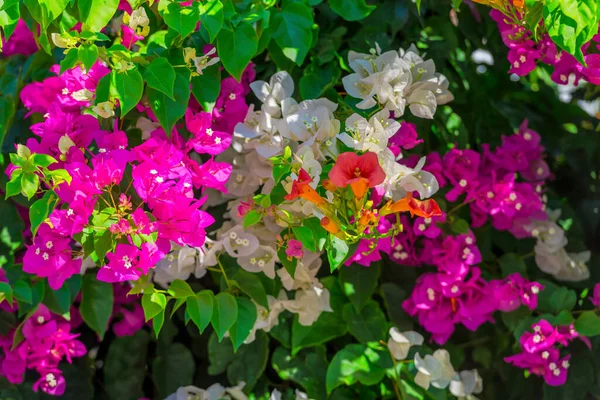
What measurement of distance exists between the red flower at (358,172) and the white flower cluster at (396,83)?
0.55ft

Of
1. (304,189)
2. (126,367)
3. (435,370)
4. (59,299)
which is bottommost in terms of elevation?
(126,367)

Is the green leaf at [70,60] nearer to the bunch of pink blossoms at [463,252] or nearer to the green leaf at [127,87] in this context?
the green leaf at [127,87]

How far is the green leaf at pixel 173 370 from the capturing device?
1.52 metres

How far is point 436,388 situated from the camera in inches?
56.4

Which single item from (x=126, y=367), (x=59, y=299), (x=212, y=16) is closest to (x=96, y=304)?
(x=59, y=299)

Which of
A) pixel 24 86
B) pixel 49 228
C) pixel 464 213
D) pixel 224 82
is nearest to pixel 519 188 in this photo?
pixel 464 213

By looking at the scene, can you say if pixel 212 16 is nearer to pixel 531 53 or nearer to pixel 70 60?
pixel 70 60

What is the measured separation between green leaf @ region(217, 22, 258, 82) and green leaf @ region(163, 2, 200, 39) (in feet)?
0.28

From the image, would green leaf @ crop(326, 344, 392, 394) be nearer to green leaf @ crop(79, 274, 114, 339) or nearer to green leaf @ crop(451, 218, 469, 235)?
green leaf @ crop(451, 218, 469, 235)

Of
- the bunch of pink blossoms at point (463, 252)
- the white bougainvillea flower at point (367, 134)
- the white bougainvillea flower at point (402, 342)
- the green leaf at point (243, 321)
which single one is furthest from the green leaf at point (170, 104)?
the white bougainvillea flower at point (402, 342)

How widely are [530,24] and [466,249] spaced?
1.43 ft

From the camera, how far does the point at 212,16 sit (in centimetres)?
112

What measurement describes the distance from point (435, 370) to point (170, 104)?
2.15 ft

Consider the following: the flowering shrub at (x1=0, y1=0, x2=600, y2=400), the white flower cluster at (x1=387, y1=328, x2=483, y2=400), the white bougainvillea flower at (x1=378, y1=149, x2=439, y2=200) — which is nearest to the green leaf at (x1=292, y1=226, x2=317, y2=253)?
the flowering shrub at (x1=0, y1=0, x2=600, y2=400)
